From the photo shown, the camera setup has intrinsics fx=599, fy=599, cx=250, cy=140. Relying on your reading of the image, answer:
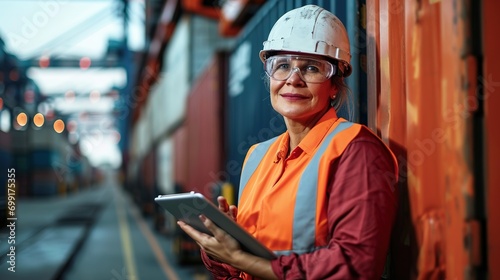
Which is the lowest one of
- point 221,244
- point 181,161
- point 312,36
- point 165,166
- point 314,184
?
point 165,166

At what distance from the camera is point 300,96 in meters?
2.22

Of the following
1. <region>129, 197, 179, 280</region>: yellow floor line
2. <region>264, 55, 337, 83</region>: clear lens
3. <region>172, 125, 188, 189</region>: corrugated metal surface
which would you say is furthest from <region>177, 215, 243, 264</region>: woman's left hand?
<region>172, 125, 188, 189</region>: corrugated metal surface

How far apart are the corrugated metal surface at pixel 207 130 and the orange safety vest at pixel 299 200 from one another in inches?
221

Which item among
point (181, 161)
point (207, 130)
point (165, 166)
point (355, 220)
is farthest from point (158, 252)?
point (355, 220)

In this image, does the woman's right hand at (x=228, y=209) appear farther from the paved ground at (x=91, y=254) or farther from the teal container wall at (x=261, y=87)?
the paved ground at (x=91, y=254)

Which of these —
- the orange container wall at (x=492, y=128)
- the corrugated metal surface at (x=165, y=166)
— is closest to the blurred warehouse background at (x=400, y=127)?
the orange container wall at (x=492, y=128)

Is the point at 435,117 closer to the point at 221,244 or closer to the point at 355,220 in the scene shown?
the point at 355,220

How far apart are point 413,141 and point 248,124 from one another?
347 cm

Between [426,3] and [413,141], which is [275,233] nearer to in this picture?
[413,141]

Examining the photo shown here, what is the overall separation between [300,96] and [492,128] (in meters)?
0.68

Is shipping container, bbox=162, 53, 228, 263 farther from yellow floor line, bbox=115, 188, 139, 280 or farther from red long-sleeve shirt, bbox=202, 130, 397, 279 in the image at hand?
red long-sleeve shirt, bbox=202, 130, 397, 279

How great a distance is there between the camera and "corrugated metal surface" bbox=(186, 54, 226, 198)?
8727mm

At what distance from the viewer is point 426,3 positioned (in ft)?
7.20

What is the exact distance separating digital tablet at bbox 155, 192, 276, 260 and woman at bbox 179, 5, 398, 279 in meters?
0.03
